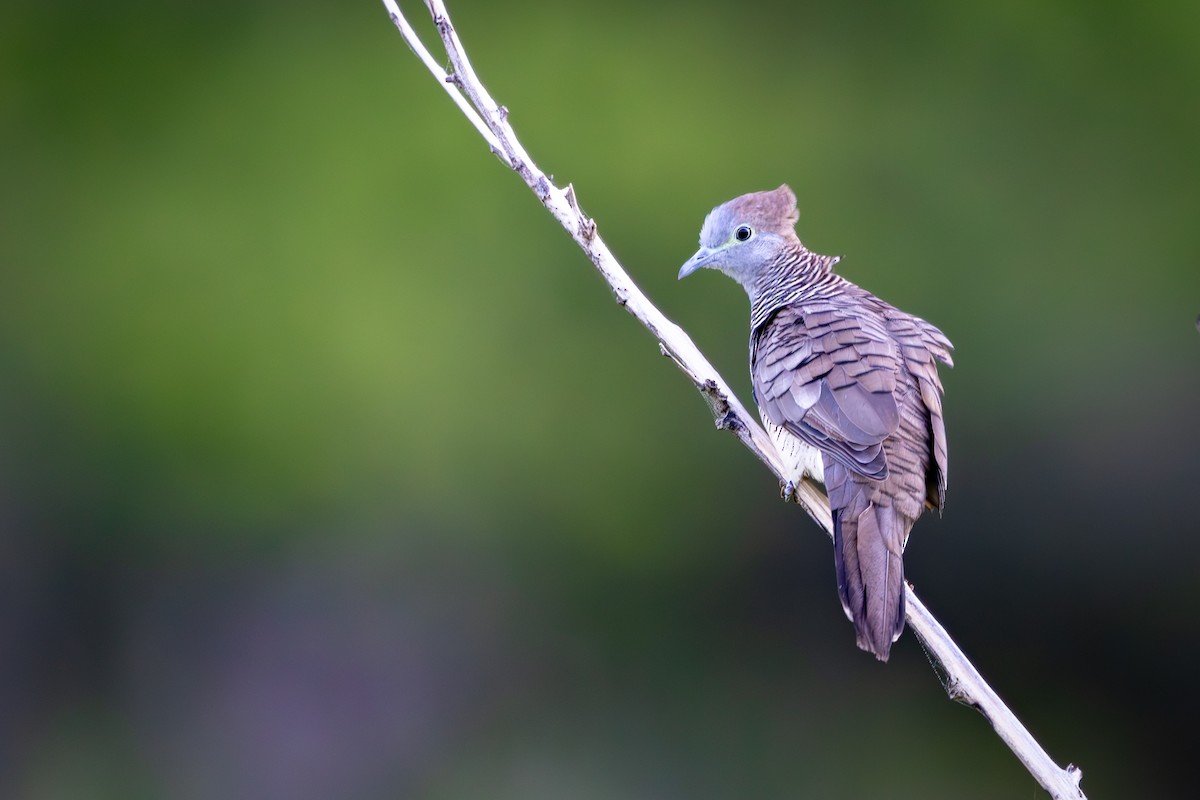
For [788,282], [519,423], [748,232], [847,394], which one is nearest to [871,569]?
[847,394]

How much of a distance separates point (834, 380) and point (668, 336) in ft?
1.37

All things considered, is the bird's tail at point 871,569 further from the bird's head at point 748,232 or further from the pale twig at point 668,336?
the bird's head at point 748,232

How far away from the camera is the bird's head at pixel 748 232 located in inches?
113

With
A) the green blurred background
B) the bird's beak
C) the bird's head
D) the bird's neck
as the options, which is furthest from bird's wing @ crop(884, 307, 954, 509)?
the green blurred background

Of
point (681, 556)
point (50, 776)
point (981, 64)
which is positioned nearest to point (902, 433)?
point (681, 556)

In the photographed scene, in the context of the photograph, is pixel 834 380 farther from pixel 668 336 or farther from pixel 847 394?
pixel 668 336

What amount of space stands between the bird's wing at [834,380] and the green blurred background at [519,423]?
6.08ft

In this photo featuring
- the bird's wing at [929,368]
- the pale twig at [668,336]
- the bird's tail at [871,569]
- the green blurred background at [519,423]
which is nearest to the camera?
the pale twig at [668,336]

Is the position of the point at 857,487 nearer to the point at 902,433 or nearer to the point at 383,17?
the point at 902,433

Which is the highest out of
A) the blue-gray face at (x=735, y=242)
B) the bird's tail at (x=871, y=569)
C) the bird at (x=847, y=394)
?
the blue-gray face at (x=735, y=242)

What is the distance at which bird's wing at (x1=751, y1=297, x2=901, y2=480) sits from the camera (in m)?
2.25

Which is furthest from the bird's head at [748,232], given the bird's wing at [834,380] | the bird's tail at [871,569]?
the bird's tail at [871,569]

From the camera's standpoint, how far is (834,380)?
7.75 feet

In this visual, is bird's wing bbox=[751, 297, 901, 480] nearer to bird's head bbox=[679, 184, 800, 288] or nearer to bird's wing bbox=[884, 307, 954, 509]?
bird's wing bbox=[884, 307, 954, 509]
